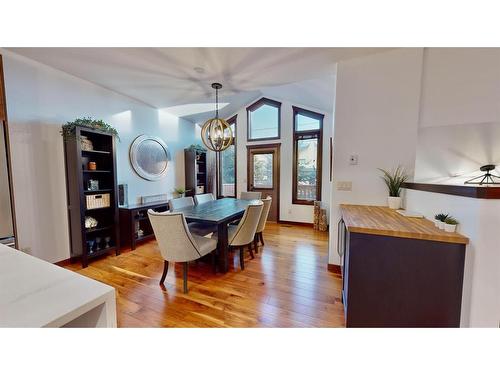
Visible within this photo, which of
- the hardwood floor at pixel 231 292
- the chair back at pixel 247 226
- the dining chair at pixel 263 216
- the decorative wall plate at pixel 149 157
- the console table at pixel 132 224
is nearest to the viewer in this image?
the hardwood floor at pixel 231 292

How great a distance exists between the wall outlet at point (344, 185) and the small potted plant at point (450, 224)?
3.62ft

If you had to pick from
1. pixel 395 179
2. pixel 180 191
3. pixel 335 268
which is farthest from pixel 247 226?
pixel 180 191

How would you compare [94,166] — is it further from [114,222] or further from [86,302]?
[86,302]

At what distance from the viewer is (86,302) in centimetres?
53

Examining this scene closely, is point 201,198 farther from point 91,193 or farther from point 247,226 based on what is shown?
point 91,193

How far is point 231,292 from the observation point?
2.01 meters

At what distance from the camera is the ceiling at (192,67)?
78.8 inches

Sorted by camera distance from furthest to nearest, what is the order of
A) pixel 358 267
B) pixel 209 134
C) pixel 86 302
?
pixel 209 134, pixel 358 267, pixel 86 302

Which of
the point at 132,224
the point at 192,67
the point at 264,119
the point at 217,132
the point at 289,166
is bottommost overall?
the point at 132,224

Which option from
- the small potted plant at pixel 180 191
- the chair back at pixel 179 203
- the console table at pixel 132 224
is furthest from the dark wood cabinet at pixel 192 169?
the chair back at pixel 179 203

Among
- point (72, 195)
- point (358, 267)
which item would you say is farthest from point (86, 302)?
point (72, 195)

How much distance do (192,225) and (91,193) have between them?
1.53 metres

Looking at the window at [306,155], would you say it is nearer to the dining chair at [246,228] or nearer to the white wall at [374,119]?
the white wall at [374,119]
